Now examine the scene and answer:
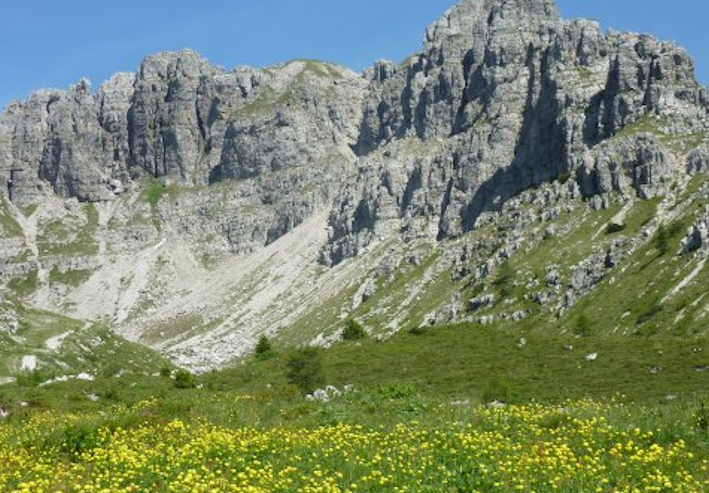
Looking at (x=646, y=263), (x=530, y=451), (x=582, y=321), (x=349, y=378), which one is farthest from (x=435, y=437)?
(x=646, y=263)

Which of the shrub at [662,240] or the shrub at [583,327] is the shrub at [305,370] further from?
the shrub at [662,240]

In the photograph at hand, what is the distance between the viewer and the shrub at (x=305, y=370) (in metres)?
77.0

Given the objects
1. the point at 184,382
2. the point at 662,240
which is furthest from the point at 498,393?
the point at 662,240

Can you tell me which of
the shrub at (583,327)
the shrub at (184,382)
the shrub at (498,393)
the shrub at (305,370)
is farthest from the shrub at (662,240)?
the shrub at (498,393)

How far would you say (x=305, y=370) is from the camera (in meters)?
79.9

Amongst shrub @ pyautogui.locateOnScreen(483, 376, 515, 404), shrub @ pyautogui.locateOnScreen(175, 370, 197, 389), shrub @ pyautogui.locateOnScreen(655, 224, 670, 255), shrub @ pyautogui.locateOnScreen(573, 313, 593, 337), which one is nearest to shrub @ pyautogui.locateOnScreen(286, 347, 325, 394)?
shrub @ pyautogui.locateOnScreen(175, 370, 197, 389)

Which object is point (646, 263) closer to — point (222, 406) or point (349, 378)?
point (349, 378)

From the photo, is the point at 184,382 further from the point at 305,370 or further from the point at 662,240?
the point at 662,240

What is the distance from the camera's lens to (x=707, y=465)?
58.6 ft

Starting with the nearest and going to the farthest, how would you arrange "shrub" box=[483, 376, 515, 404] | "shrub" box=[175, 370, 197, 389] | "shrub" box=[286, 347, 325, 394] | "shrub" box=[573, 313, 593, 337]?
"shrub" box=[483, 376, 515, 404] < "shrub" box=[175, 370, 197, 389] < "shrub" box=[286, 347, 325, 394] < "shrub" box=[573, 313, 593, 337]

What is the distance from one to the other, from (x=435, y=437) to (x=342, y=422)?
421 cm

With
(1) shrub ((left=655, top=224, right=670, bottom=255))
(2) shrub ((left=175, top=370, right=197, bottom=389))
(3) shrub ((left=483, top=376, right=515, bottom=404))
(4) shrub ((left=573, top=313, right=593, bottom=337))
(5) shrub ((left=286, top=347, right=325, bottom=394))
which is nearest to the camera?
(3) shrub ((left=483, top=376, right=515, bottom=404))

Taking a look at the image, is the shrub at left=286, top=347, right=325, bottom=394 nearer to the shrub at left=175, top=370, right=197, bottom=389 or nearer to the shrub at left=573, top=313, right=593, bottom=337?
the shrub at left=175, top=370, right=197, bottom=389

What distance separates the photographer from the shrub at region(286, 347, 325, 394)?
253 feet
